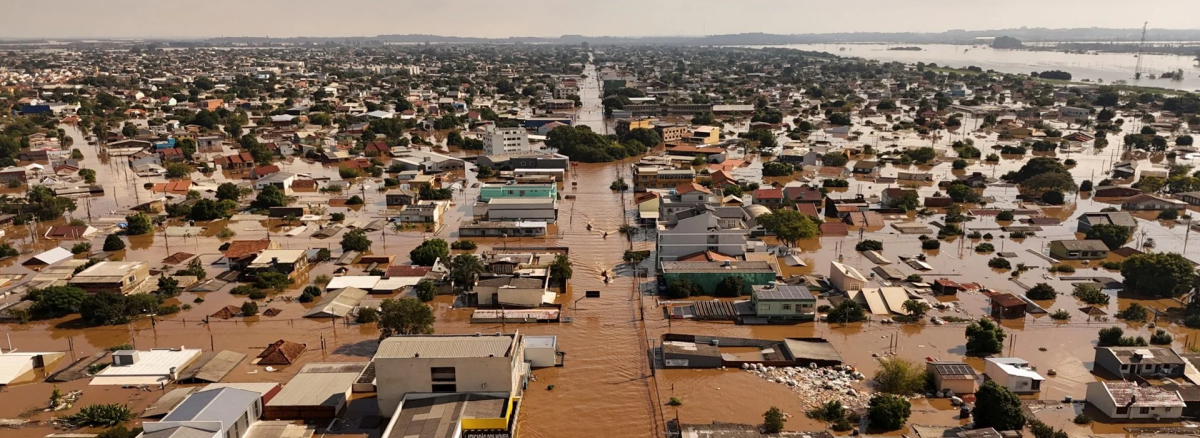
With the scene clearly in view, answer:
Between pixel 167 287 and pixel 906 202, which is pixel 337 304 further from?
pixel 906 202

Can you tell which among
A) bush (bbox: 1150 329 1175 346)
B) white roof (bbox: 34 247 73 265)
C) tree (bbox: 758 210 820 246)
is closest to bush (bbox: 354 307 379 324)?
white roof (bbox: 34 247 73 265)

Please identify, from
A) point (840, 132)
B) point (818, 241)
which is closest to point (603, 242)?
point (818, 241)

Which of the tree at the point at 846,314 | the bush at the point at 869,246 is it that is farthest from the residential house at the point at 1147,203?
the tree at the point at 846,314

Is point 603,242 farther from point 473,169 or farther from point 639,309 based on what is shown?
point 473,169

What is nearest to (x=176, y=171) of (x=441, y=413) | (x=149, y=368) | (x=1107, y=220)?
(x=149, y=368)

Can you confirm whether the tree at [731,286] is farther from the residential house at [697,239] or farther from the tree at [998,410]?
the tree at [998,410]

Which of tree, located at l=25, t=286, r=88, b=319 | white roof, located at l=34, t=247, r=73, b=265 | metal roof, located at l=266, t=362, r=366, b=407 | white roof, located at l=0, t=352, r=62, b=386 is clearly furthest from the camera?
white roof, located at l=34, t=247, r=73, b=265

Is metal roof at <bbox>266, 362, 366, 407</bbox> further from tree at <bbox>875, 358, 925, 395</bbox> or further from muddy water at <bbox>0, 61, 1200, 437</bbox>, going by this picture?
tree at <bbox>875, 358, 925, 395</bbox>
